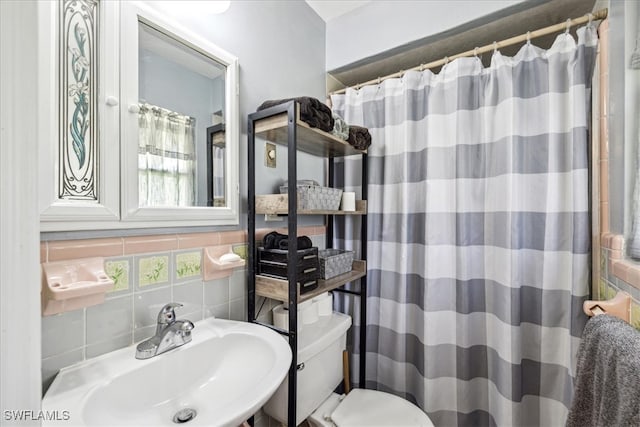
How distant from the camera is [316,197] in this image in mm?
1147

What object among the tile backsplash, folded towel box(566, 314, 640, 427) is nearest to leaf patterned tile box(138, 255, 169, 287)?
the tile backsplash

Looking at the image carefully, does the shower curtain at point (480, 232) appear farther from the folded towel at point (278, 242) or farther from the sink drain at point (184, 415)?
the sink drain at point (184, 415)

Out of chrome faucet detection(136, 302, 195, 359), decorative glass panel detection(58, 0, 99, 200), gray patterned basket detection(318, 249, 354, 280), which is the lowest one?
chrome faucet detection(136, 302, 195, 359)

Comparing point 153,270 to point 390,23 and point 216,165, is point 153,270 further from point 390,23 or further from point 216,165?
point 390,23

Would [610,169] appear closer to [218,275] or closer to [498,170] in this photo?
[498,170]

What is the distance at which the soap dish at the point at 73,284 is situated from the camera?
64cm

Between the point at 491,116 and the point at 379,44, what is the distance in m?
0.70

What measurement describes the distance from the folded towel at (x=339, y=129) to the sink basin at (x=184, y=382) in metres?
0.86

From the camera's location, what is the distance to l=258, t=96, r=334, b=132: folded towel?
101cm

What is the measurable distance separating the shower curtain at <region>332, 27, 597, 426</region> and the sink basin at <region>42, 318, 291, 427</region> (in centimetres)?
85

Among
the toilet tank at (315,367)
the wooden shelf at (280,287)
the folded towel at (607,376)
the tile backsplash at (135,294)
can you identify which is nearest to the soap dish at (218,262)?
the tile backsplash at (135,294)

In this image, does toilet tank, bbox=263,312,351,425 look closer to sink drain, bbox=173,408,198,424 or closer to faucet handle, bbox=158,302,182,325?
sink drain, bbox=173,408,198,424

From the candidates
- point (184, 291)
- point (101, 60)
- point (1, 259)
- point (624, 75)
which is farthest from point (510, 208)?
point (101, 60)

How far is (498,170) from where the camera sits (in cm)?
123
